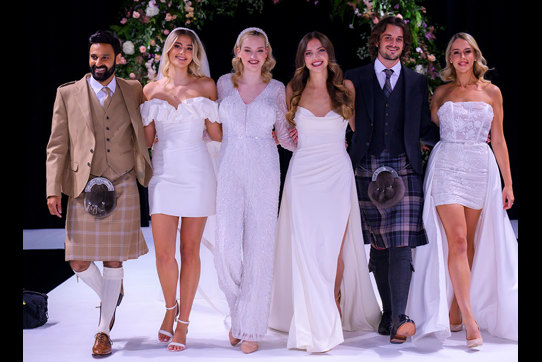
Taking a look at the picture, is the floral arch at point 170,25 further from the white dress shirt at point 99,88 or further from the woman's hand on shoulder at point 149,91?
the white dress shirt at point 99,88

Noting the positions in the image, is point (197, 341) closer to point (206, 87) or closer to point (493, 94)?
point (206, 87)

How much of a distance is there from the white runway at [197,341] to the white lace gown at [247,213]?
282mm

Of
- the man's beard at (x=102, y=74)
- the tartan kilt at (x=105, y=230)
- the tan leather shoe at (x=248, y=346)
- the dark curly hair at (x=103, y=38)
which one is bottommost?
the tan leather shoe at (x=248, y=346)

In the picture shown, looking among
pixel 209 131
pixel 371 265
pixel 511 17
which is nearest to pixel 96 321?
pixel 209 131

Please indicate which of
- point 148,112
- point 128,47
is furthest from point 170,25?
point 148,112

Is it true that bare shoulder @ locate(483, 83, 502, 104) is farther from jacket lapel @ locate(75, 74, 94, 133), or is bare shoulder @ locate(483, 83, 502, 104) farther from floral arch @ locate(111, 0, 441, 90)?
jacket lapel @ locate(75, 74, 94, 133)

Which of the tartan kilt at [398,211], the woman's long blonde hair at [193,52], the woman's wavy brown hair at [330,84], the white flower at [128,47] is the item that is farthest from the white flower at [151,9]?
the tartan kilt at [398,211]

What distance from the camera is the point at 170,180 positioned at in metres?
3.99

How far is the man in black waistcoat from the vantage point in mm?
4035

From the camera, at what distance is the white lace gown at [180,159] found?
398cm

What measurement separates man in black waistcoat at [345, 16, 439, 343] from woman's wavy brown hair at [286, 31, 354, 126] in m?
0.12

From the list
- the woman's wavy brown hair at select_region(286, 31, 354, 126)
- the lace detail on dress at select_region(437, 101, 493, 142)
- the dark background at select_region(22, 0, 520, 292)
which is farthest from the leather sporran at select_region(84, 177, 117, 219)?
the dark background at select_region(22, 0, 520, 292)

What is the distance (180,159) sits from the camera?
13.1 feet

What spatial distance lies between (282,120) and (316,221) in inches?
26.3
